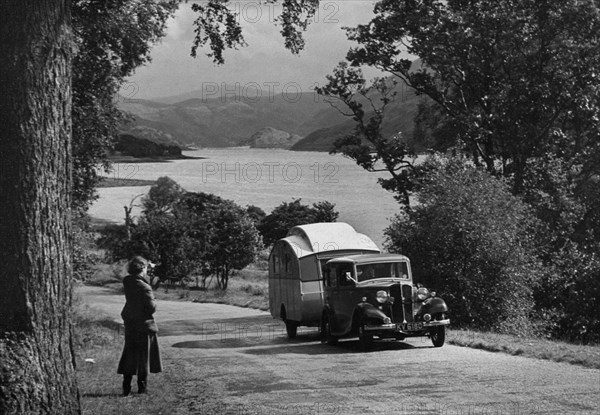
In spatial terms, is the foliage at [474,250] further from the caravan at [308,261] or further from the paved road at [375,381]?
the paved road at [375,381]

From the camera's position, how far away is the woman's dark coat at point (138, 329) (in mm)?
13914

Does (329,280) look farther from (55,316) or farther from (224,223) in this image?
(224,223)

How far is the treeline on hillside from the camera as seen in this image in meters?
94.0

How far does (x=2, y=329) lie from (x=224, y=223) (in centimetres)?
9473

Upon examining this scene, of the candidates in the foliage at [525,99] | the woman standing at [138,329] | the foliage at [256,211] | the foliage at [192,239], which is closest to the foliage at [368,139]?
the foliage at [525,99]

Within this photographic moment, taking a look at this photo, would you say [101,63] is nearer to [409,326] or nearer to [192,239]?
[409,326]

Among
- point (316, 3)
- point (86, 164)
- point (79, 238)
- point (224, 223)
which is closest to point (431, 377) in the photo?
point (316, 3)

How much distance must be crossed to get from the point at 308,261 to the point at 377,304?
4.79 metres

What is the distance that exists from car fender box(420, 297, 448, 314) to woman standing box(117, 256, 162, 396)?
8.23 m

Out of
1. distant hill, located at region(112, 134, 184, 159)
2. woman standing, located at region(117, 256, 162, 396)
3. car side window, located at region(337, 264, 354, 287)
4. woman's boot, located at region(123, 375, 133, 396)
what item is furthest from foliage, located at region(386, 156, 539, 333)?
distant hill, located at region(112, 134, 184, 159)

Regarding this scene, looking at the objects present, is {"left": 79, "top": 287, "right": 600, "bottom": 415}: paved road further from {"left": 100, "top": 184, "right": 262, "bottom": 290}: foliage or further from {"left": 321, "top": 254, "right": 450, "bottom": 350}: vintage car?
{"left": 100, "top": 184, "right": 262, "bottom": 290}: foliage

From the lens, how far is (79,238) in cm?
3694

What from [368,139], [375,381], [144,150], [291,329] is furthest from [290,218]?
[375,381]

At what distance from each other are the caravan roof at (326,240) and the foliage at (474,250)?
8.35 metres
